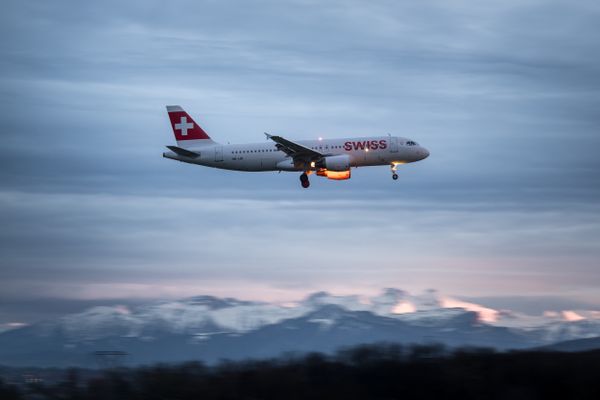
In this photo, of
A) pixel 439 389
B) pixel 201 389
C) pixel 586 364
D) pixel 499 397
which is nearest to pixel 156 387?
pixel 201 389

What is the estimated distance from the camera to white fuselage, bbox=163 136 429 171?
77.1 m

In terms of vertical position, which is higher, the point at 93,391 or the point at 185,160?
the point at 185,160

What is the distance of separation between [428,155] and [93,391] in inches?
1458

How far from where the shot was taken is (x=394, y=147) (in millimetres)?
77125

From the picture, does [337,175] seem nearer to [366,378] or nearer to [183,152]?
[183,152]

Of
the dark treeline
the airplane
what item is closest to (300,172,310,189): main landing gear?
the airplane

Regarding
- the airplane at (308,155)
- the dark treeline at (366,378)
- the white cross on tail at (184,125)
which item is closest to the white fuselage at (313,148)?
the airplane at (308,155)

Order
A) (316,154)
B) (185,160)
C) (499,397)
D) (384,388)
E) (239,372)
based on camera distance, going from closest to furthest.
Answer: (499,397) → (384,388) → (239,372) → (316,154) → (185,160)

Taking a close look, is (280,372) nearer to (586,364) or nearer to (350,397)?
(350,397)

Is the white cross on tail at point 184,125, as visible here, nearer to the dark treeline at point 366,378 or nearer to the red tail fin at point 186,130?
the red tail fin at point 186,130

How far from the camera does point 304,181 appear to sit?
79.0 metres

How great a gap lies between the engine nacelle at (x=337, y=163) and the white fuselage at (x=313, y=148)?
107cm

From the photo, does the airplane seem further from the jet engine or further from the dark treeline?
the dark treeline

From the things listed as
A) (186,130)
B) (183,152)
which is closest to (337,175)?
(183,152)
